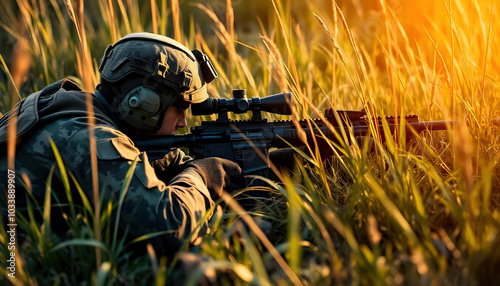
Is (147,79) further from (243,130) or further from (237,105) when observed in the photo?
(243,130)

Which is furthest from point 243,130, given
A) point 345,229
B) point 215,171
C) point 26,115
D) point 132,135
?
point 345,229

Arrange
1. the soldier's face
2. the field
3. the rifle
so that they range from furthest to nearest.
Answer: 1. the rifle
2. the soldier's face
3. the field

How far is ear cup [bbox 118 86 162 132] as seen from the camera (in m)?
2.67

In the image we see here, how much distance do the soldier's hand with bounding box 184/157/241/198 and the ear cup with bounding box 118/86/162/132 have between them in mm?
358

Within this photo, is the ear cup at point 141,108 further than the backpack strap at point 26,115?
Result: Yes

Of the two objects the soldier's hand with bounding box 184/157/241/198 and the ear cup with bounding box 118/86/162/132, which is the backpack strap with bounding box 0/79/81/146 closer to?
the ear cup with bounding box 118/86/162/132

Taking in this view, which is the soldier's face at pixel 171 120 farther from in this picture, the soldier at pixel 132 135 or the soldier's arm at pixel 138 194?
the soldier's arm at pixel 138 194

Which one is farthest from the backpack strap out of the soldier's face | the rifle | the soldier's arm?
the rifle

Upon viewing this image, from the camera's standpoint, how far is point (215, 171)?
2.83 metres

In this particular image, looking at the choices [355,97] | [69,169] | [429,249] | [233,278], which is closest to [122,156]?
[69,169]

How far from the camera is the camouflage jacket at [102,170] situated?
2.27 meters

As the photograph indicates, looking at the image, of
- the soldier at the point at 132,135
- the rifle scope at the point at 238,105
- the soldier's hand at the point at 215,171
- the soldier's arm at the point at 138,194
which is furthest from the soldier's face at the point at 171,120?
the soldier's arm at the point at 138,194

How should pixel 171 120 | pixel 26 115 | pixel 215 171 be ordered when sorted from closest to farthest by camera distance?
pixel 26 115 → pixel 215 171 → pixel 171 120

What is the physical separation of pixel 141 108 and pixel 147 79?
0.57ft
